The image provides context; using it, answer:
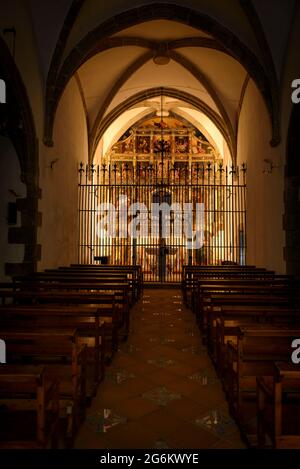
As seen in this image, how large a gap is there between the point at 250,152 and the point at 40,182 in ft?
20.0

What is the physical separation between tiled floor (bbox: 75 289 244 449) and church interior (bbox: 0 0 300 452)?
0.02 m

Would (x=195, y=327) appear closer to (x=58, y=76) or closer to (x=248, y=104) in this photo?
(x=58, y=76)

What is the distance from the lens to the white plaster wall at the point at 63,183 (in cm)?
826

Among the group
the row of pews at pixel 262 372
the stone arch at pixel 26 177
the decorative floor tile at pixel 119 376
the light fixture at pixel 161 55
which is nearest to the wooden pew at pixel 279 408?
the row of pews at pixel 262 372

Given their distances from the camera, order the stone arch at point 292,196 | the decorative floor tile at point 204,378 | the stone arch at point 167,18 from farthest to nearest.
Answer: the stone arch at point 167,18 < the stone arch at point 292,196 < the decorative floor tile at point 204,378

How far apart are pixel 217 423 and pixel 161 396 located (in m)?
0.60

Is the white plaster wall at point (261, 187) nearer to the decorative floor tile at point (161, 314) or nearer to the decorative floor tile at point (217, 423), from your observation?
the decorative floor tile at point (161, 314)

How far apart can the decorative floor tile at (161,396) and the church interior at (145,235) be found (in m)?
0.02

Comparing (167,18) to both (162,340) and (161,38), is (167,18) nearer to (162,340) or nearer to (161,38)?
(161,38)

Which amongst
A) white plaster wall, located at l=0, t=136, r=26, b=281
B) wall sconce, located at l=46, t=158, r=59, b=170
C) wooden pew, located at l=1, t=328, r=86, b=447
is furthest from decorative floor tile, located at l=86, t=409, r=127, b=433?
wall sconce, located at l=46, t=158, r=59, b=170

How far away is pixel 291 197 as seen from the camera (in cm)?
744

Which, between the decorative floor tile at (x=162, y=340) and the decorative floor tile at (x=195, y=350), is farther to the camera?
the decorative floor tile at (x=162, y=340)

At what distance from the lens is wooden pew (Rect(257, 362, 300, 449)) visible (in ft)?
5.97

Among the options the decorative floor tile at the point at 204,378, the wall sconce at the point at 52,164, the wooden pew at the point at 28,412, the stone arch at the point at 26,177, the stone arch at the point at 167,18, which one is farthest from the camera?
the wall sconce at the point at 52,164
